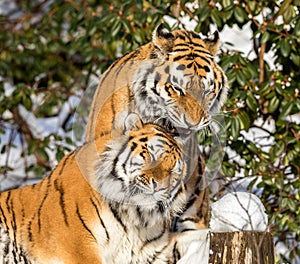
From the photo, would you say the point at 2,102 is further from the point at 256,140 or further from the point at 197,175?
the point at 197,175

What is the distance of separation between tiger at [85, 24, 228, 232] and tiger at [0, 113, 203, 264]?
0.06 metres

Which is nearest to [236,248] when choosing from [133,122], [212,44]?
A: [133,122]

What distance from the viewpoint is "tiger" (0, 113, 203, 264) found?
259cm

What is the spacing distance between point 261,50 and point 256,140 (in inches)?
23.8

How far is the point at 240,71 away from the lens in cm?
443

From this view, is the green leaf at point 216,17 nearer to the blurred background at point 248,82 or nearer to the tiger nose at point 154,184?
the blurred background at point 248,82

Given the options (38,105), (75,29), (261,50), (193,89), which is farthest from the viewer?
(38,105)

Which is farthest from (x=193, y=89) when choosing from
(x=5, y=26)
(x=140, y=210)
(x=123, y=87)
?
(x=5, y=26)

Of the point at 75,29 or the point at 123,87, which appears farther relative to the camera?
the point at 75,29

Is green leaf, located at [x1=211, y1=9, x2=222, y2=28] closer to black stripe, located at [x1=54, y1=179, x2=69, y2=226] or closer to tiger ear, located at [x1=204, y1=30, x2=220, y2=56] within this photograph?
tiger ear, located at [x1=204, y1=30, x2=220, y2=56]

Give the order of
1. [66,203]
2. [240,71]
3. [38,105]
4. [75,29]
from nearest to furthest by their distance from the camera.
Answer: [66,203] → [240,71] → [75,29] → [38,105]

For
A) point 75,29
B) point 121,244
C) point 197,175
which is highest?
point 75,29

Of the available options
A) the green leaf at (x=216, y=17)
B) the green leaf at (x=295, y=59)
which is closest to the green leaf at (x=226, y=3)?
Answer: the green leaf at (x=216, y=17)

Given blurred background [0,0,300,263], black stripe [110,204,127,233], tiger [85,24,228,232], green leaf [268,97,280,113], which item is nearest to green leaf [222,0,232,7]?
blurred background [0,0,300,263]
